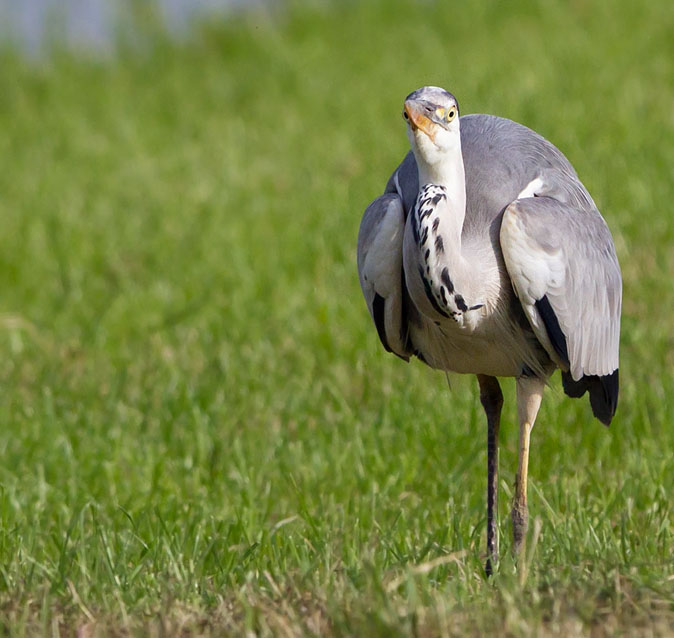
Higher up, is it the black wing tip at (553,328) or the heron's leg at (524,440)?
the black wing tip at (553,328)

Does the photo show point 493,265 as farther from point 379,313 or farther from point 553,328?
point 379,313

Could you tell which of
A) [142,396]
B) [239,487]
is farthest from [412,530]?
[142,396]

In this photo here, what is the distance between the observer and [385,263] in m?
3.93

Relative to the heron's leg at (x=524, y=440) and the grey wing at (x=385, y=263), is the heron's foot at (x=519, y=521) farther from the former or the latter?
the grey wing at (x=385, y=263)

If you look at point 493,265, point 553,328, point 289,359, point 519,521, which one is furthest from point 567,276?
point 289,359

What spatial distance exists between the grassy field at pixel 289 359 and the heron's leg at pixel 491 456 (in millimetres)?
92

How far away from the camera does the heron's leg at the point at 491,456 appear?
13.1 ft

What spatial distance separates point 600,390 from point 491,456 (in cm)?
46

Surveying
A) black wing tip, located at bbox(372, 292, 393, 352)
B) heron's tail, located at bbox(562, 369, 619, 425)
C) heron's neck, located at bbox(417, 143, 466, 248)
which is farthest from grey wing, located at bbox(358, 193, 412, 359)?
heron's tail, located at bbox(562, 369, 619, 425)

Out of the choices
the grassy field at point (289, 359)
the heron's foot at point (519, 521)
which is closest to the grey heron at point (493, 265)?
the heron's foot at point (519, 521)

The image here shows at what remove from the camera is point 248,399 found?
5840 mm

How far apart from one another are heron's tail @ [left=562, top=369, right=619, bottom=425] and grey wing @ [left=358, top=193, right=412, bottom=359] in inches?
24.8

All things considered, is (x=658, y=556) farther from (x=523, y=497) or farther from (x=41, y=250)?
(x=41, y=250)

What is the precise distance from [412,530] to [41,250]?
4308 millimetres
